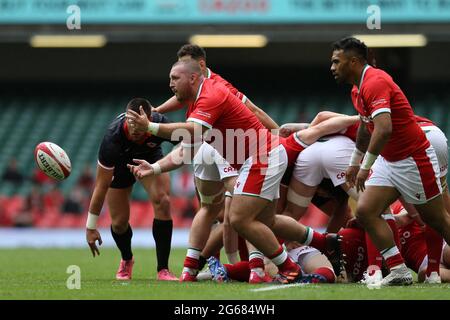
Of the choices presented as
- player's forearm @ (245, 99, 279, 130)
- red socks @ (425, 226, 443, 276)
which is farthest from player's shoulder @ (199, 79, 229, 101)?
red socks @ (425, 226, 443, 276)

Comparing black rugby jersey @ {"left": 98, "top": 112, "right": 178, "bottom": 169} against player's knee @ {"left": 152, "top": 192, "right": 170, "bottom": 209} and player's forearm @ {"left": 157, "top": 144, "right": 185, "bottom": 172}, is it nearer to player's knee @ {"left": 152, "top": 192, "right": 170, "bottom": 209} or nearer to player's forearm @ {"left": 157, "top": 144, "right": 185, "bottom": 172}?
player's knee @ {"left": 152, "top": 192, "right": 170, "bottom": 209}

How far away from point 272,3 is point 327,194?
12816 mm

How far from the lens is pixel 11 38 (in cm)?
2292

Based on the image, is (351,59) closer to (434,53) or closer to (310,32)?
(310,32)

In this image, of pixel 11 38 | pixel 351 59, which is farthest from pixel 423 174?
pixel 11 38

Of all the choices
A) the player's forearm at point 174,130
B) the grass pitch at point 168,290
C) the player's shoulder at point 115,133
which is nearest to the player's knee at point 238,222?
the grass pitch at point 168,290

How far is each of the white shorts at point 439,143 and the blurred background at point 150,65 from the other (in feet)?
34.9

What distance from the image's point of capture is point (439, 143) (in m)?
8.32

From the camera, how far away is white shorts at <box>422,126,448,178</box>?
27.3 feet

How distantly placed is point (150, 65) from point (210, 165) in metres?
18.7

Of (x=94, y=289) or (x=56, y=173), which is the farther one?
(x=56, y=173)

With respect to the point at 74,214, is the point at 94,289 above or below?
above

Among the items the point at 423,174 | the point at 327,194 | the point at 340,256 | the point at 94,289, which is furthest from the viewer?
the point at 327,194

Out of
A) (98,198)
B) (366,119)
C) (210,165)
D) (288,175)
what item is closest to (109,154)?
(98,198)
